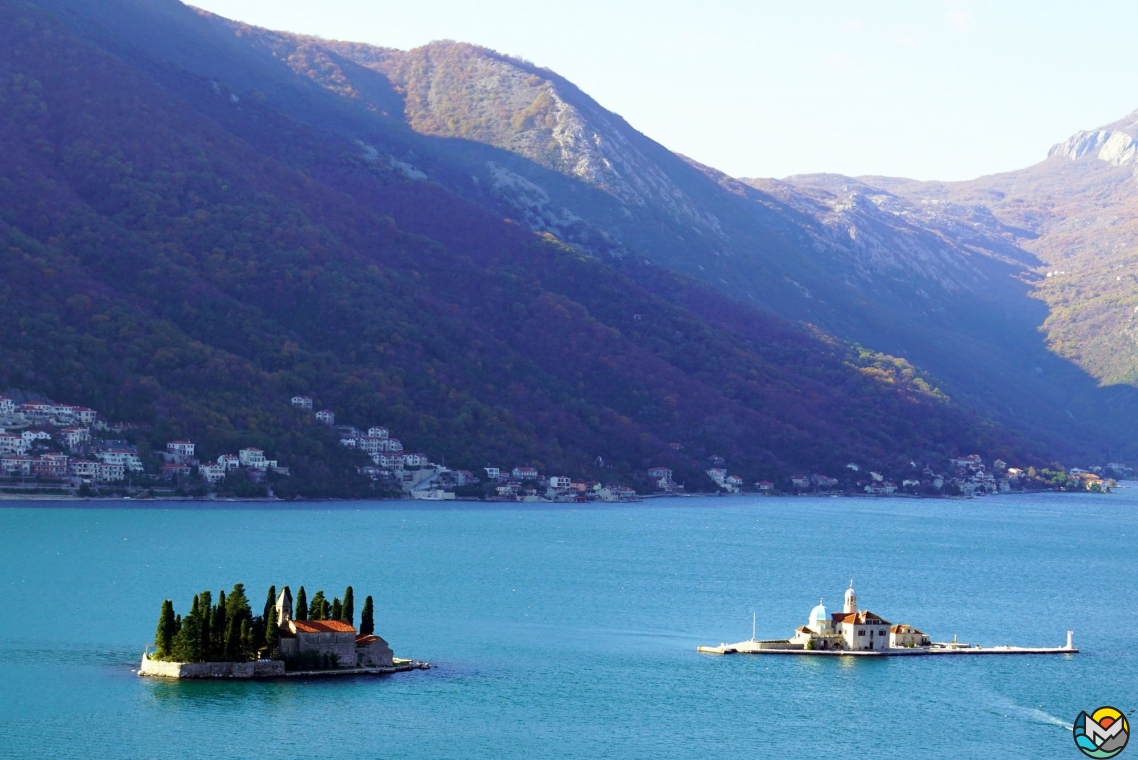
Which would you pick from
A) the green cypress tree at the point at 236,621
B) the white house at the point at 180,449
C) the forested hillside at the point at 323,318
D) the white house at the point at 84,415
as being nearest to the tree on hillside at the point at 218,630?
the green cypress tree at the point at 236,621

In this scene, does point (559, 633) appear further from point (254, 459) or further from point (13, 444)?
point (254, 459)

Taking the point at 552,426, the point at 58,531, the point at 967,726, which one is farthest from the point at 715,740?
the point at 552,426

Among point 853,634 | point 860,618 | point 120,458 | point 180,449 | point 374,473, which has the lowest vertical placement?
point 853,634

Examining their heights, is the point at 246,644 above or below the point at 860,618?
below

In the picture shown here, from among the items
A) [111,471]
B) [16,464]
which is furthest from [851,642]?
[16,464]

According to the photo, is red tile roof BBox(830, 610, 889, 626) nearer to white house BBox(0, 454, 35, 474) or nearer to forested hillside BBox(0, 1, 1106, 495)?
white house BBox(0, 454, 35, 474)

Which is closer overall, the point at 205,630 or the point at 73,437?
the point at 205,630
